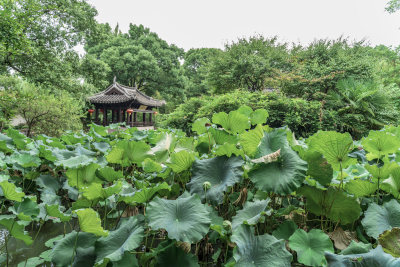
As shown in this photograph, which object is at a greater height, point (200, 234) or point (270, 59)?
point (270, 59)

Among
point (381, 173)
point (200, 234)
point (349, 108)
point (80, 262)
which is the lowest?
point (80, 262)

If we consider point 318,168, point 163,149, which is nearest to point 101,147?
point 163,149

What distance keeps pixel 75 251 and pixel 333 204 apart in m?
0.76

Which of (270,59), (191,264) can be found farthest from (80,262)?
(270,59)

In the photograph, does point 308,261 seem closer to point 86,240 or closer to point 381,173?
point 381,173

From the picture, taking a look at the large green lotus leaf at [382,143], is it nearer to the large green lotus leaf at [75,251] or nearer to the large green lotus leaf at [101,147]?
the large green lotus leaf at [75,251]

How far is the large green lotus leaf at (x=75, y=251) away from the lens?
2.16ft

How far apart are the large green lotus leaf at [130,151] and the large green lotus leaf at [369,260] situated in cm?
65

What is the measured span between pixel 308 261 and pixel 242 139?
0.39 meters

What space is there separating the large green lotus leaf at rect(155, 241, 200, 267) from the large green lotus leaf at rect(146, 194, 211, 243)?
0.25 ft

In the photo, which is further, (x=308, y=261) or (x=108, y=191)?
(x=108, y=191)

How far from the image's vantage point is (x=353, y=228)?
0.80m

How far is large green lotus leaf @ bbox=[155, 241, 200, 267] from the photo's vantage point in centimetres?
63

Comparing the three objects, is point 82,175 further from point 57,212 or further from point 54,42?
point 54,42
